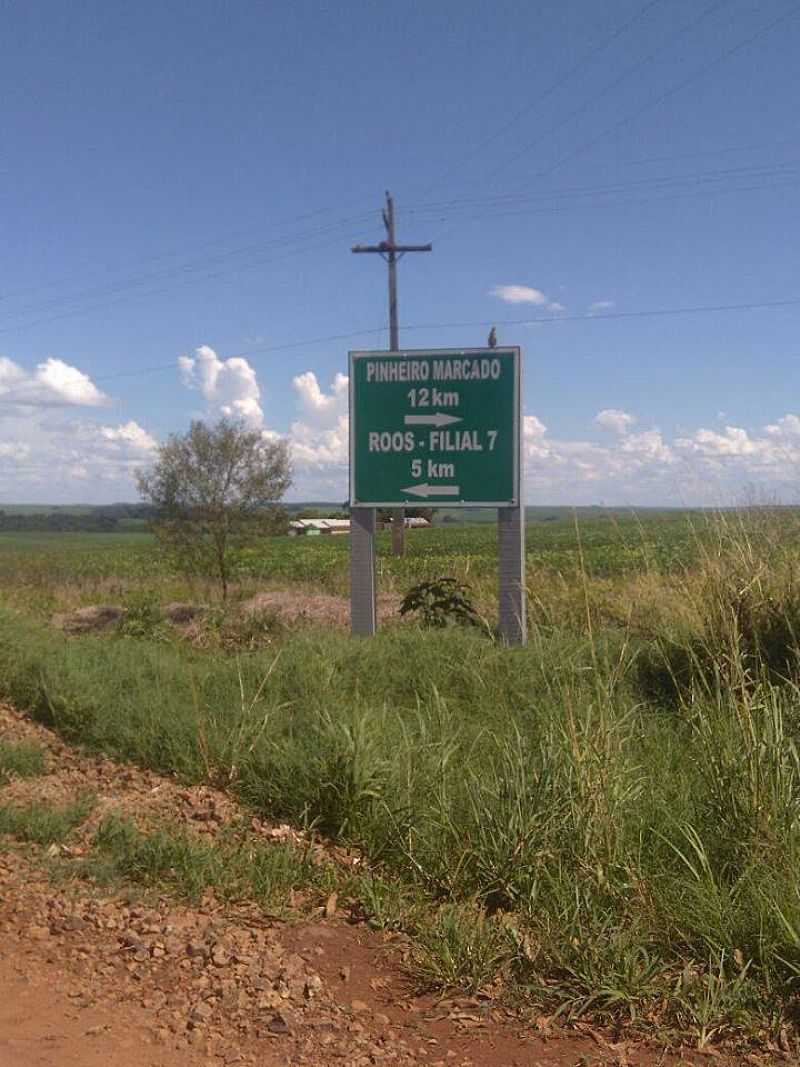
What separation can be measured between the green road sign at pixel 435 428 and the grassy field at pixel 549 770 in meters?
1.55

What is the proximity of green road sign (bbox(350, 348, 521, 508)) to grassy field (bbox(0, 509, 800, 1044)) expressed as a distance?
1.55 metres

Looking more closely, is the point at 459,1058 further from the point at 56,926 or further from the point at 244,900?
the point at 56,926

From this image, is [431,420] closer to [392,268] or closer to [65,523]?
[392,268]

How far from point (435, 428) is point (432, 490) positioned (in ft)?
1.87

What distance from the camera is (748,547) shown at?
24.6 ft

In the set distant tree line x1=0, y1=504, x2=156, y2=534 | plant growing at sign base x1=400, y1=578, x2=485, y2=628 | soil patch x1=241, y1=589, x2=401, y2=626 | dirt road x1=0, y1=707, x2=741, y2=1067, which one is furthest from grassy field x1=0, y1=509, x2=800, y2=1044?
distant tree line x1=0, y1=504, x2=156, y2=534

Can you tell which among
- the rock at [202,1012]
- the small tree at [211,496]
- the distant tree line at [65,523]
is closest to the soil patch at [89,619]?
the small tree at [211,496]

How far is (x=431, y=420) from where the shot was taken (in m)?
9.70

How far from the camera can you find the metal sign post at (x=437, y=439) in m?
9.52

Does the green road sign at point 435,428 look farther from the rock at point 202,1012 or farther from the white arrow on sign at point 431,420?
the rock at point 202,1012

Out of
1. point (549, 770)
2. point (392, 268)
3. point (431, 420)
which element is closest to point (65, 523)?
point (392, 268)

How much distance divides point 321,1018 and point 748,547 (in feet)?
16.8

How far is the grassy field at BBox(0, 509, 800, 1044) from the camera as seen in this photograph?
11.9 feet

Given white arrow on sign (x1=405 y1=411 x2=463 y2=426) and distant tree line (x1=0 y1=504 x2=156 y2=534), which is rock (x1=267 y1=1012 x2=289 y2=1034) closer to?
white arrow on sign (x1=405 y1=411 x2=463 y2=426)
